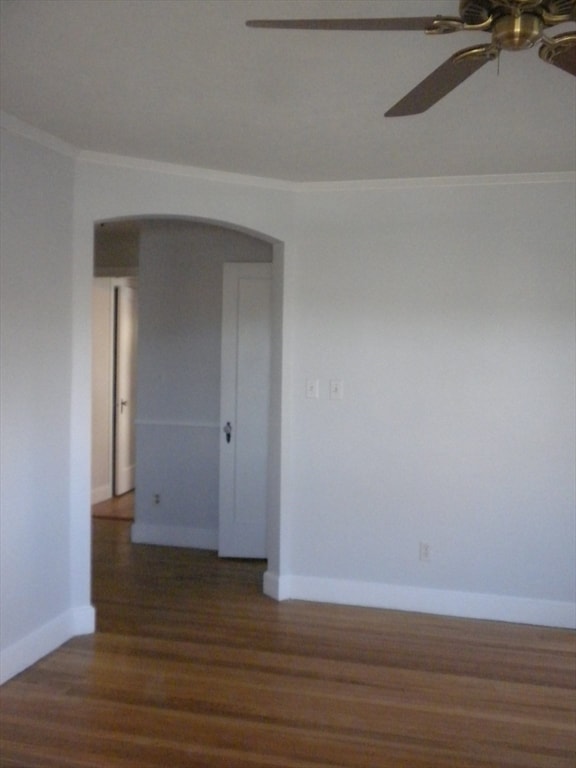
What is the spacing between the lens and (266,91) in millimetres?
2834

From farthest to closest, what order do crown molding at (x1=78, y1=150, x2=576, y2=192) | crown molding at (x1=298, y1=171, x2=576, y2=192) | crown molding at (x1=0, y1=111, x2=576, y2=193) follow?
crown molding at (x1=298, y1=171, x2=576, y2=192) → crown molding at (x1=78, y1=150, x2=576, y2=192) → crown molding at (x1=0, y1=111, x2=576, y2=193)

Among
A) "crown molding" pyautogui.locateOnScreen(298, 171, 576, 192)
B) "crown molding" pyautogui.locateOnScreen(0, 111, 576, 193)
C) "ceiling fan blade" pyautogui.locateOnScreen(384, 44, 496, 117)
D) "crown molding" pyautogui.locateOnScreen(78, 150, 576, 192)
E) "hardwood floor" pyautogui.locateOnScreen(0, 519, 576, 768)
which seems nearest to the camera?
"ceiling fan blade" pyautogui.locateOnScreen(384, 44, 496, 117)

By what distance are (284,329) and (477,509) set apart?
1549 millimetres

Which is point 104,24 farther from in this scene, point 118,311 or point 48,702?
point 118,311

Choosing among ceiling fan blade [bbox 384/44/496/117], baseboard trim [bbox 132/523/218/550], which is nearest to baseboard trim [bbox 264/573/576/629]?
baseboard trim [bbox 132/523/218/550]

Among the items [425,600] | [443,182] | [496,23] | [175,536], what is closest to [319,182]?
[443,182]

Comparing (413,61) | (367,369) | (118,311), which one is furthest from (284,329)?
(118,311)

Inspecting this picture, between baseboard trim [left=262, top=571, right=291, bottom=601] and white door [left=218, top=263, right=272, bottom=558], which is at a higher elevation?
white door [left=218, top=263, right=272, bottom=558]

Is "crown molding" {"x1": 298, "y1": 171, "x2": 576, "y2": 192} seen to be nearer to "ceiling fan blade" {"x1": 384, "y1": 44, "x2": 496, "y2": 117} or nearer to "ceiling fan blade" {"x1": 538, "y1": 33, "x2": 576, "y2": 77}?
"ceiling fan blade" {"x1": 384, "y1": 44, "x2": 496, "y2": 117}

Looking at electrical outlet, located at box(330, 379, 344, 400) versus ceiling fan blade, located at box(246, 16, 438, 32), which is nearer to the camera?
ceiling fan blade, located at box(246, 16, 438, 32)

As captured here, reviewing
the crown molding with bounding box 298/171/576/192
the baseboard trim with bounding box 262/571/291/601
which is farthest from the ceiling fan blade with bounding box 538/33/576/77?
the baseboard trim with bounding box 262/571/291/601

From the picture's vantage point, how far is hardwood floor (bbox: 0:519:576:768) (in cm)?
280

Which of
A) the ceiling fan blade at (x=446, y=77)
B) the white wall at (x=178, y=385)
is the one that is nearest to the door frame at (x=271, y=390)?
the white wall at (x=178, y=385)

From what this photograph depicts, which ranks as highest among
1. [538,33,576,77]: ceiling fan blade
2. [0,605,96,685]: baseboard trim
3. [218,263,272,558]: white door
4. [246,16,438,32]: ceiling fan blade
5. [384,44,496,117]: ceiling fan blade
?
[246,16,438,32]: ceiling fan blade
